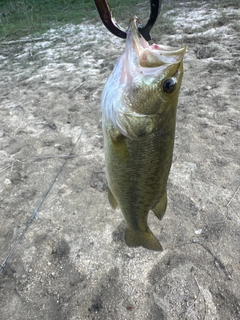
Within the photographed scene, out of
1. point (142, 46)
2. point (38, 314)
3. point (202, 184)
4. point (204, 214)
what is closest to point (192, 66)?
point (202, 184)

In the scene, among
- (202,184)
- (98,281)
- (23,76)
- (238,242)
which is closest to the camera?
(98,281)

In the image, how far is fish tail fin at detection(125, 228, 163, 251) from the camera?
1790 millimetres

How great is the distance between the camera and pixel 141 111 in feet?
4.45

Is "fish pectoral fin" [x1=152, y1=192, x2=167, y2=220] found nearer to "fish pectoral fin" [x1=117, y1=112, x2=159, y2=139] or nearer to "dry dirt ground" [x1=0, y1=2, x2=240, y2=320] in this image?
"fish pectoral fin" [x1=117, y1=112, x2=159, y2=139]

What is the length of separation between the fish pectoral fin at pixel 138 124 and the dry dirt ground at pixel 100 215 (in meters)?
1.36

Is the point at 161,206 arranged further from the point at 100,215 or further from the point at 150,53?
the point at 100,215

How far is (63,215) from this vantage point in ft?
8.95

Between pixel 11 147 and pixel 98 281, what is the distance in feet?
6.99

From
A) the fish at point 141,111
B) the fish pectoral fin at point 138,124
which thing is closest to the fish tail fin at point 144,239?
the fish at point 141,111

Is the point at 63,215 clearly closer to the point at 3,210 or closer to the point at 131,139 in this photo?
the point at 3,210

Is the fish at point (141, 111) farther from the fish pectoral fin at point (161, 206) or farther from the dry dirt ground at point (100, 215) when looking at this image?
the dry dirt ground at point (100, 215)

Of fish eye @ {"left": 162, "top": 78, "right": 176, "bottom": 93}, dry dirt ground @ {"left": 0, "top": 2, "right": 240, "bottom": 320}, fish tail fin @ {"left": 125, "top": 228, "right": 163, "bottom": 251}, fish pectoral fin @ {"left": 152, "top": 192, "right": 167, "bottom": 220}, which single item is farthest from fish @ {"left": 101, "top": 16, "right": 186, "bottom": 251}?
dry dirt ground @ {"left": 0, "top": 2, "right": 240, "bottom": 320}

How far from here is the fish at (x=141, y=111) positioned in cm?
129

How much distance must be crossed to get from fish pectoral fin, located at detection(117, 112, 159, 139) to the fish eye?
0.12 m
